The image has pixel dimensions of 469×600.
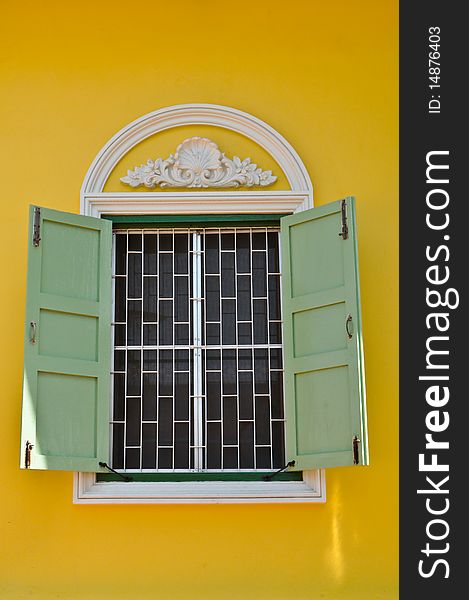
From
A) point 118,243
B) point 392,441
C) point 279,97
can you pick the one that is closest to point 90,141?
point 118,243

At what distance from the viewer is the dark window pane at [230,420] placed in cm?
700

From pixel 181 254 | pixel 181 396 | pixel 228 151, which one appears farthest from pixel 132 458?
pixel 228 151

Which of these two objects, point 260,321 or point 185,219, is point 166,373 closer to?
point 260,321

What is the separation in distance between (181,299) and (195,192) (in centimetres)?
73

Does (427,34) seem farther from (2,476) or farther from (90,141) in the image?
(2,476)

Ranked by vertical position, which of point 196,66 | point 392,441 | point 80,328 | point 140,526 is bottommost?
point 140,526

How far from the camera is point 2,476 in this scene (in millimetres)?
6789

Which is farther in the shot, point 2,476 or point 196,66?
point 196,66

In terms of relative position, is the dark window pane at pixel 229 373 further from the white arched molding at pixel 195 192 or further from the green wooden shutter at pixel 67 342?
the white arched molding at pixel 195 192

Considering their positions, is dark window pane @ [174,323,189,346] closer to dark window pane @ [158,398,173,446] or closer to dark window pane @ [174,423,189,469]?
dark window pane @ [158,398,173,446]

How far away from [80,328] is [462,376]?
2.48m

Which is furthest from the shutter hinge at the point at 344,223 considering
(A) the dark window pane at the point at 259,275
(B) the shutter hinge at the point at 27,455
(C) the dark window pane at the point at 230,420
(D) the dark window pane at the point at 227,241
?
(B) the shutter hinge at the point at 27,455

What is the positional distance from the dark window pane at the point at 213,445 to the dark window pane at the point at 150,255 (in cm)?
112

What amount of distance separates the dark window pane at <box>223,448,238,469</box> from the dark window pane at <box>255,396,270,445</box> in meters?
0.17
